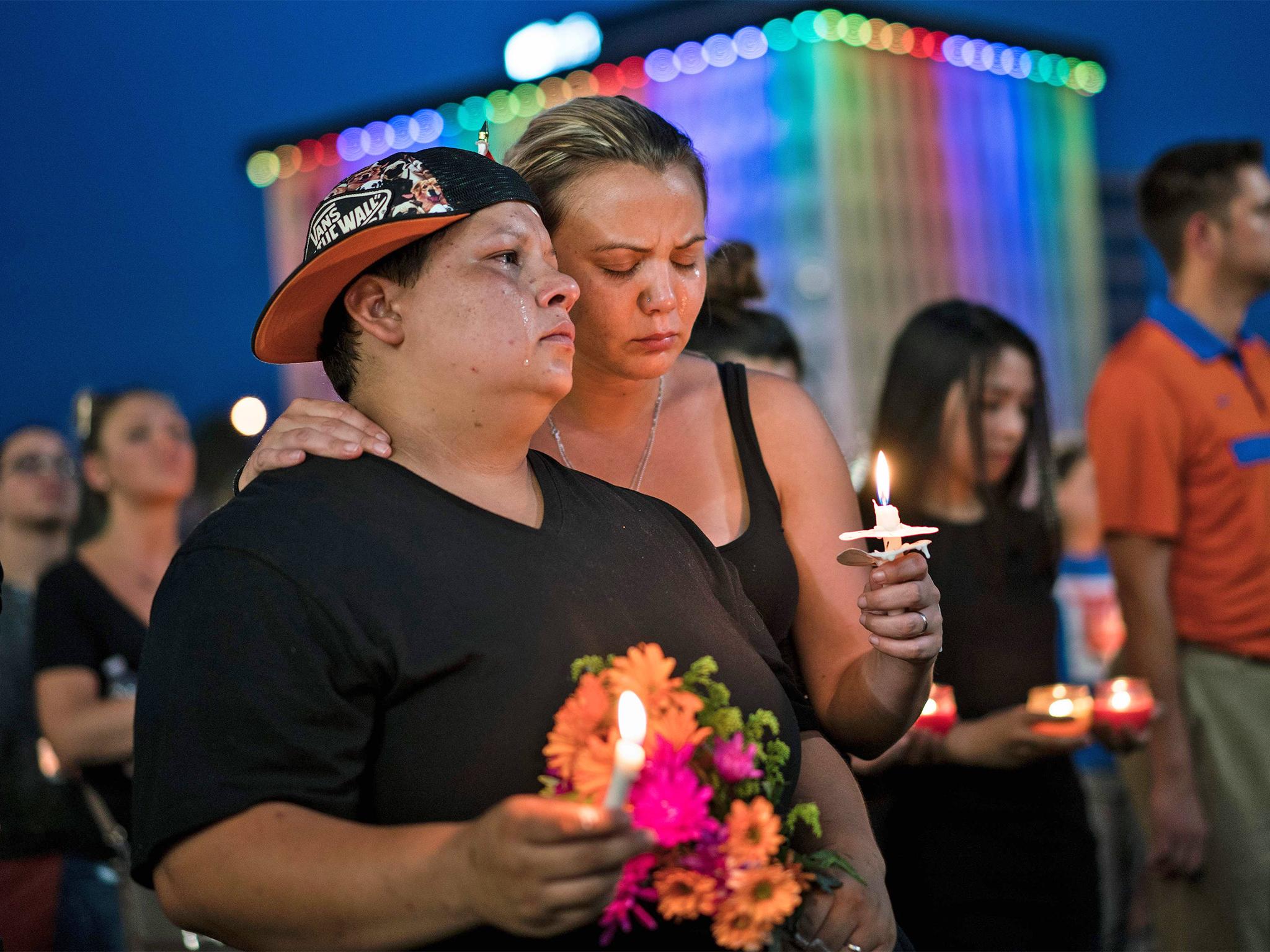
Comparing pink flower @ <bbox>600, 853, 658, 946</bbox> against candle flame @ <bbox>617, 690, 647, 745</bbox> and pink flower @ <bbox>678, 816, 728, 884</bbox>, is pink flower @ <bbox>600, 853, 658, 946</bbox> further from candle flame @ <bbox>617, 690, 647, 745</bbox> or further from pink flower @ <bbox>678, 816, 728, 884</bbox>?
candle flame @ <bbox>617, 690, 647, 745</bbox>

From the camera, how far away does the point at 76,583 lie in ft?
13.4

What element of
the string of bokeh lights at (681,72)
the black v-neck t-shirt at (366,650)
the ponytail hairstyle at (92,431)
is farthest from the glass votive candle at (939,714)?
the string of bokeh lights at (681,72)

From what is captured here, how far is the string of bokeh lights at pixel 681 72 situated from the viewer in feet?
58.3

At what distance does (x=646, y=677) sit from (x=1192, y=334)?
3534 millimetres

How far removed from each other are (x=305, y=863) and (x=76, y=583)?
2820 mm

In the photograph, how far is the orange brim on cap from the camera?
195 cm

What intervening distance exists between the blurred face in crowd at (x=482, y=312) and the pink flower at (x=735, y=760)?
59cm

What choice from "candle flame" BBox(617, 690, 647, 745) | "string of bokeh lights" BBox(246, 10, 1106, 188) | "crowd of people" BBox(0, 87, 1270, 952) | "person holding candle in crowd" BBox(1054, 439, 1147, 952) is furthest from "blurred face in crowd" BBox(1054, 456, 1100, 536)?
"string of bokeh lights" BBox(246, 10, 1106, 188)

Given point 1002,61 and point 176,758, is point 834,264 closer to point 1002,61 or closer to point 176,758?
point 1002,61

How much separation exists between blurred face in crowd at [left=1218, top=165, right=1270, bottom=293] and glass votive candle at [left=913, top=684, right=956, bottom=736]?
2330 millimetres

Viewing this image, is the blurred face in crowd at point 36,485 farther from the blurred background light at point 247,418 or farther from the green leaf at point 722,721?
the green leaf at point 722,721

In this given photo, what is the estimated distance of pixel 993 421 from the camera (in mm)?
3818

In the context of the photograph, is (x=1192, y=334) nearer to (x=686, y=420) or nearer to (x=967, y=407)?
(x=967, y=407)

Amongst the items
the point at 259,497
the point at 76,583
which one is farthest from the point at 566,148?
the point at 76,583
